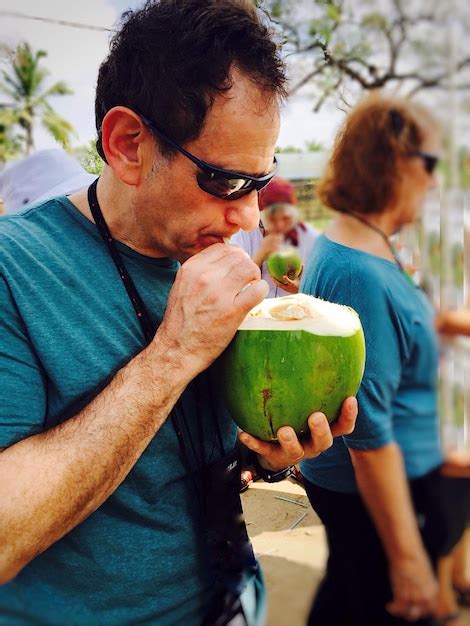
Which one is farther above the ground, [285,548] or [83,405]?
[83,405]

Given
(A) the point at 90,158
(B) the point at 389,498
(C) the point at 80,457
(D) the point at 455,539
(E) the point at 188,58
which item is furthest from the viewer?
(D) the point at 455,539

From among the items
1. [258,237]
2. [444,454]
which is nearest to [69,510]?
[258,237]

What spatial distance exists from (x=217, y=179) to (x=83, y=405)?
399 mm

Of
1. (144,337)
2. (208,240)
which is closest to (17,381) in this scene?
(144,337)

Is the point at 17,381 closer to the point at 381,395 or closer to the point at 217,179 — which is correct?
the point at 217,179

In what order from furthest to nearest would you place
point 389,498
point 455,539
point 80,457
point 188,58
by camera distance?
point 455,539, point 389,498, point 188,58, point 80,457

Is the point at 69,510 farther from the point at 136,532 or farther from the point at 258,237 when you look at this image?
the point at 258,237

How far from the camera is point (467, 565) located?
53.2 inches

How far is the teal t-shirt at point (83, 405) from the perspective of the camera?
0.65 metres

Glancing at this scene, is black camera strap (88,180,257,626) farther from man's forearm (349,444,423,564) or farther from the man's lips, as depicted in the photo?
man's forearm (349,444,423,564)

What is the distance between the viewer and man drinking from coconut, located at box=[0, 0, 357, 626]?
625mm

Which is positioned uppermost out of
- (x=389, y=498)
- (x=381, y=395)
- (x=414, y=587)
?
(x=381, y=395)

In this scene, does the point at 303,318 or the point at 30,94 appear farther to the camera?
the point at 30,94

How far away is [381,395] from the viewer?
1120mm
